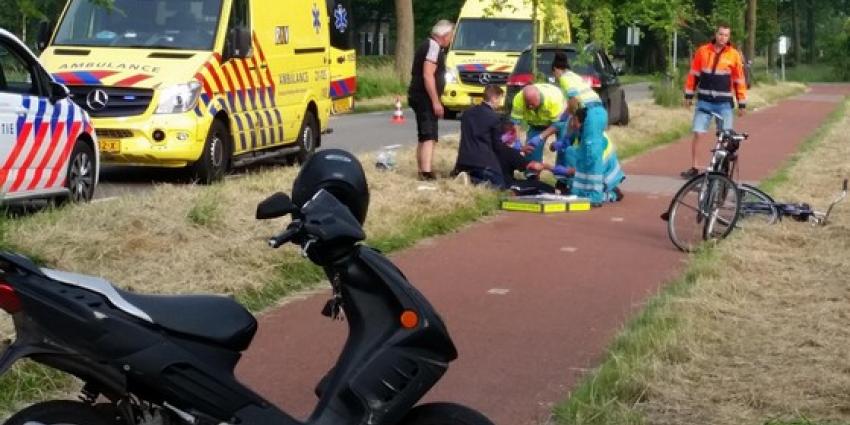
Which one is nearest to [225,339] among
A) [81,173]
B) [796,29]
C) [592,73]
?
[81,173]

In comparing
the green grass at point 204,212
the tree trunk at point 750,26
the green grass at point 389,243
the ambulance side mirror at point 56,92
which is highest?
the tree trunk at point 750,26

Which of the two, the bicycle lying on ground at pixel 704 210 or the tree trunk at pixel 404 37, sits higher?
the tree trunk at pixel 404 37

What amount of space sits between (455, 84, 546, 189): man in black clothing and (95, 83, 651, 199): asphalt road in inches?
114

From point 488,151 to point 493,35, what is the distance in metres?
15.2

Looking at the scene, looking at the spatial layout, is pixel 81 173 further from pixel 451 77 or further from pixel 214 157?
pixel 451 77

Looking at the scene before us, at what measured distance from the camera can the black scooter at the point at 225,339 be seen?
14.7ft

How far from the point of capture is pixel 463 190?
548 inches

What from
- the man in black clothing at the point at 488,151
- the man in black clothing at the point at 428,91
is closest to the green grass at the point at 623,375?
the man in black clothing at the point at 488,151

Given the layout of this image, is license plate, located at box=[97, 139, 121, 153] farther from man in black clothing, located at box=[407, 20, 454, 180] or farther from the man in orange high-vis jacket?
the man in orange high-vis jacket

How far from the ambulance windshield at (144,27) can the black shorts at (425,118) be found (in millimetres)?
2522

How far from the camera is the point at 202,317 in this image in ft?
15.5

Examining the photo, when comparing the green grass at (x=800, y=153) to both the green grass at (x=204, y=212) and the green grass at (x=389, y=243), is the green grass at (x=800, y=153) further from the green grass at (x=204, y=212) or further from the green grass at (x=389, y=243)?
the green grass at (x=204, y=212)

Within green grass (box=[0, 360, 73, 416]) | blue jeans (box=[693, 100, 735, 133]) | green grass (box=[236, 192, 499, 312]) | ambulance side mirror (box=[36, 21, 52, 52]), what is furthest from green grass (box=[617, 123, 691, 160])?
green grass (box=[0, 360, 73, 416])

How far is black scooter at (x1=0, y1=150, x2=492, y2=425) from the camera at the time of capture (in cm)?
447
